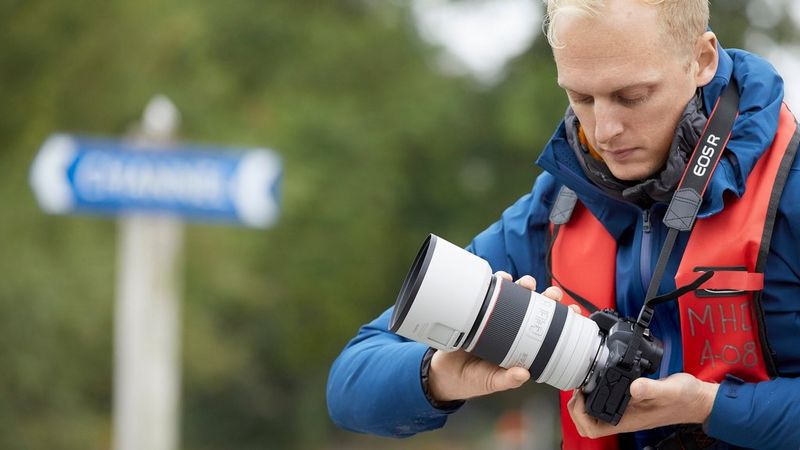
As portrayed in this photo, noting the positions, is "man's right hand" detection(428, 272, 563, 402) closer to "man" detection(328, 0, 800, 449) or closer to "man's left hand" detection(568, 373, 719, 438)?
"man" detection(328, 0, 800, 449)

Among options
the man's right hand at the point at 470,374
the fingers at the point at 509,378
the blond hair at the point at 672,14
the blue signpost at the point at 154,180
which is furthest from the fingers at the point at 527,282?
the blue signpost at the point at 154,180

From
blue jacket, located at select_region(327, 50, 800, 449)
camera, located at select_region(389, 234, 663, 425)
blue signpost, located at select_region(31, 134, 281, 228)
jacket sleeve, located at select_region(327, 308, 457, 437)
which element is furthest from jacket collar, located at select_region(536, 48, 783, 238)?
blue signpost, located at select_region(31, 134, 281, 228)

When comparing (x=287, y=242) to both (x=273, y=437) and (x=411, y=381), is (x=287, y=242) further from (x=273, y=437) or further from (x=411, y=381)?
(x=411, y=381)

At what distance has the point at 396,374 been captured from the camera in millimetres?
2703

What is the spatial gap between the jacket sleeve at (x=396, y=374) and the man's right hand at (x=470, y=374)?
0.16ft

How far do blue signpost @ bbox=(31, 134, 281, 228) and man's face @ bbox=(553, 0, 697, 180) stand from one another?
5551 millimetres

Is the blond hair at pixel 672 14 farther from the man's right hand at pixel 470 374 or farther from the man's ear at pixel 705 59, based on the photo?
the man's right hand at pixel 470 374

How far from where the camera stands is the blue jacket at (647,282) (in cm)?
245

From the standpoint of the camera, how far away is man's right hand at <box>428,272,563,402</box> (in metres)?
2.50

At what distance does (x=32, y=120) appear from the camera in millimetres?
13758

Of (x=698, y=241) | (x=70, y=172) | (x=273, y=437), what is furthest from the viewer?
(x=273, y=437)

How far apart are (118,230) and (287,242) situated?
7.17 meters

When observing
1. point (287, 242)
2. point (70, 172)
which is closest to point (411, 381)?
point (70, 172)

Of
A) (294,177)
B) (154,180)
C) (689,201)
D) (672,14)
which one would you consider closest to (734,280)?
(689,201)
